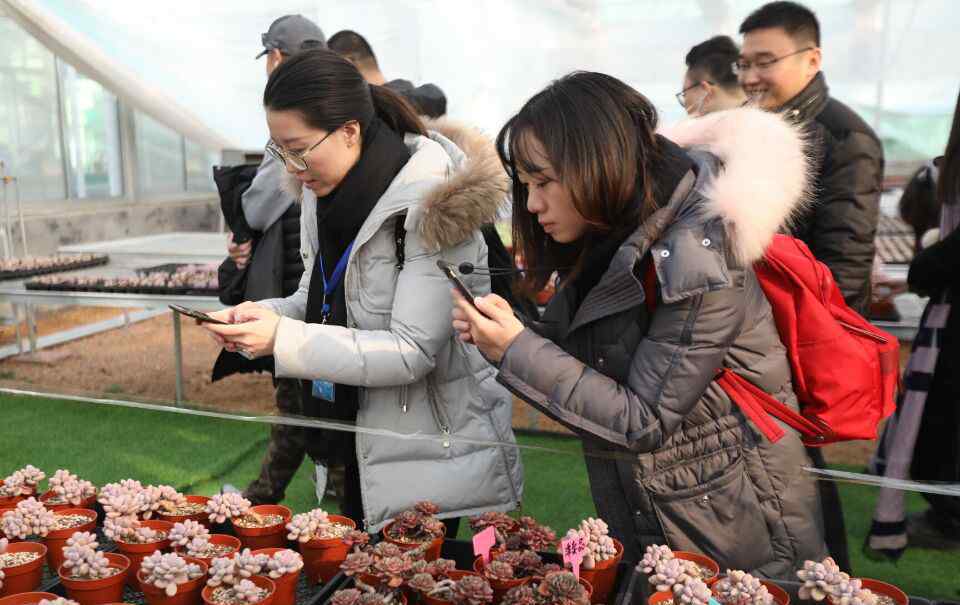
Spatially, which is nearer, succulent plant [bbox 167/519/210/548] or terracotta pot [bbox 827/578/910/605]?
terracotta pot [bbox 827/578/910/605]

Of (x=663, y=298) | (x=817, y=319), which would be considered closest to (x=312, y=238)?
(x=663, y=298)

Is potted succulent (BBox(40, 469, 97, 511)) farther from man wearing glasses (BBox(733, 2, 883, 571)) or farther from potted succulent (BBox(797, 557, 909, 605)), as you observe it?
man wearing glasses (BBox(733, 2, 883, 571))

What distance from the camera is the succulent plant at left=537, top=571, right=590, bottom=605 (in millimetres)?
995

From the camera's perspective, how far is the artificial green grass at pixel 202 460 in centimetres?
136

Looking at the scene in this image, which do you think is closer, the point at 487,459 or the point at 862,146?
the point at 487,459

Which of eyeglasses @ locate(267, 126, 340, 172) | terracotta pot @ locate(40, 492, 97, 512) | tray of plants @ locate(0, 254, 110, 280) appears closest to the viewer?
terracotta pot @ locate(40, 492, 97, 512)

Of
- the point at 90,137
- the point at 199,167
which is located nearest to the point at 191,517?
the point at 90,137

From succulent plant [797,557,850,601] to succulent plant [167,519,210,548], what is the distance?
0.88 metres

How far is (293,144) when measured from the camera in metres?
1.56

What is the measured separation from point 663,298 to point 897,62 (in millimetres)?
5145

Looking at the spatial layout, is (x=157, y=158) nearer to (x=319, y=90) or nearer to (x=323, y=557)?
(x=319, y=90)

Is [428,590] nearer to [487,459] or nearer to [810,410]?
[487,459]

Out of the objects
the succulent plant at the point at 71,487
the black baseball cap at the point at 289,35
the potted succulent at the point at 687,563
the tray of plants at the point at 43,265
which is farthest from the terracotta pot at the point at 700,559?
the tray of plants at the point at 43,265

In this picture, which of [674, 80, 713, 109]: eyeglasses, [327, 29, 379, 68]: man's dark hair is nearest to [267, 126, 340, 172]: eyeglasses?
[327, 29, 379, 68]: man's dark hair
